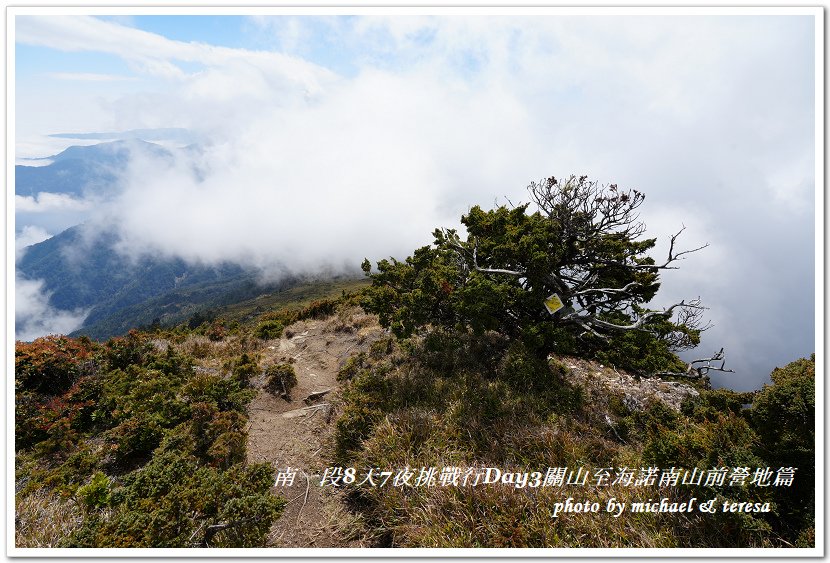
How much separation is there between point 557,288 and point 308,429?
24.1 ft

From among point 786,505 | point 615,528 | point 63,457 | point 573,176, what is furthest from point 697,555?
point 63,457

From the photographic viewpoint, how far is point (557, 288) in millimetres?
8961

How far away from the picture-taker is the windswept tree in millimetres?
8422

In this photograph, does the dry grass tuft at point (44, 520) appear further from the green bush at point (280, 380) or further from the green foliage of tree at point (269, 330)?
the green foliage of tree at point (269, 330)

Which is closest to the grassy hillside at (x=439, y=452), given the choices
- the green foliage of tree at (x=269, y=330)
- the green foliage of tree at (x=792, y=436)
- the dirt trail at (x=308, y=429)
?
the green foliage of tree at (x=792, y=436)

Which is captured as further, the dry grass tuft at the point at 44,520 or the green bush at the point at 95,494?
the green bush at the point at 95,494

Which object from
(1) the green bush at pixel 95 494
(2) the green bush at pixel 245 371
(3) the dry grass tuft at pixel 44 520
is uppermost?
(2) the green bush at pixel 245 371

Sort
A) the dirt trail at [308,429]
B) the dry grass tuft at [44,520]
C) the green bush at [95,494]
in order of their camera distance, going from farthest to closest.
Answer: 1. the dirt trail at [308,429]
2. the green bush at [95,494]
3. the dry grass tuft at [44,520]

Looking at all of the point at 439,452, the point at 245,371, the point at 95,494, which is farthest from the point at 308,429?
the point at 95,494

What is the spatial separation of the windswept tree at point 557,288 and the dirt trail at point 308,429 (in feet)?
10.8

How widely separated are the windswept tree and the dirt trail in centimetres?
330

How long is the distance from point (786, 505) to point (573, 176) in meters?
6.47

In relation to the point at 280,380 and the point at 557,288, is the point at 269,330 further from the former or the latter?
the point at 557,288

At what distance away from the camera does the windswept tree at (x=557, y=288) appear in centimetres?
842
